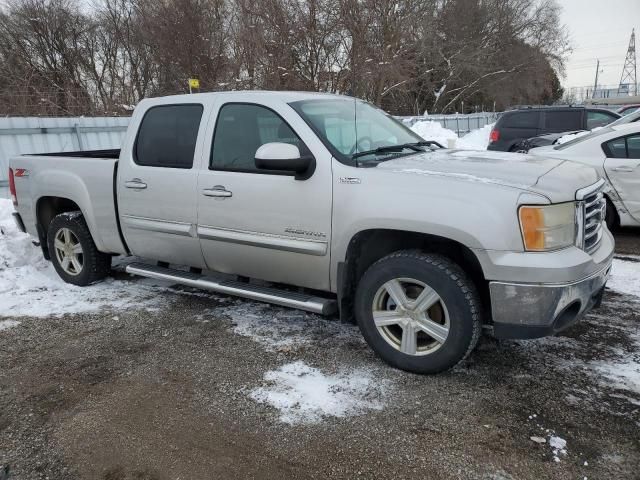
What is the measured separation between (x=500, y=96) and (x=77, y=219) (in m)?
43.7

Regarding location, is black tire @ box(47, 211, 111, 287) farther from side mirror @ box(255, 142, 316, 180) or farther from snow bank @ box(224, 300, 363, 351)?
side mirror @ box(255, 142, 316, 180)

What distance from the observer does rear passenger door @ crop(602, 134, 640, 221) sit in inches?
257

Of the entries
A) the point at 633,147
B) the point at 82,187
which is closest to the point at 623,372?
the point at 633,147

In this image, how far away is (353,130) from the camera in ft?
13.4

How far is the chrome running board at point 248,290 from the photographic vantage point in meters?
3.79

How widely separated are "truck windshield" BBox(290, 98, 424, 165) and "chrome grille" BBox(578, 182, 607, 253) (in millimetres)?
1342

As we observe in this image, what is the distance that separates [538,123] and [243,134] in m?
10.2

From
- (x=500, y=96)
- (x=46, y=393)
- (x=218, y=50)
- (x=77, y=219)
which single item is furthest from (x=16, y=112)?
(x=500, y=96)

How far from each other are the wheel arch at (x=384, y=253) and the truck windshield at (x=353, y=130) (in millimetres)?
556

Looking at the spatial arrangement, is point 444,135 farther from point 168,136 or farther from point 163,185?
point 163,185

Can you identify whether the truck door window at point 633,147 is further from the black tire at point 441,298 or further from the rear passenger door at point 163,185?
the rear passenger door at point 163,185

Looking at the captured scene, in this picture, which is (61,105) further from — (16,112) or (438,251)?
(438,251)

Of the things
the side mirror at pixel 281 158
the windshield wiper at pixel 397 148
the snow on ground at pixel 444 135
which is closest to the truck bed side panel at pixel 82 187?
the side mirror at pixel 281 158

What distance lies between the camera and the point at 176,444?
2855 millimetres
